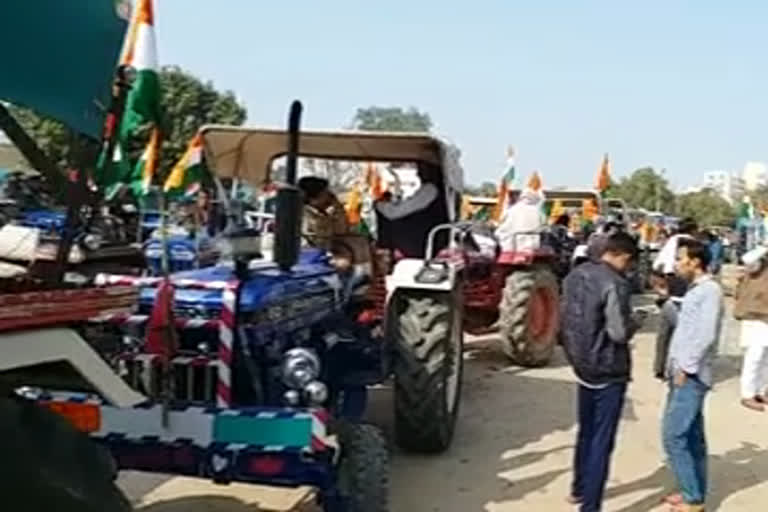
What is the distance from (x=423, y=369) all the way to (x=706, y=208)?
5710 cm

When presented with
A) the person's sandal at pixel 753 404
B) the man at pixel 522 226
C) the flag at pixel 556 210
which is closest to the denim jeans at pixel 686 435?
the person's sandal at pixel 753 404

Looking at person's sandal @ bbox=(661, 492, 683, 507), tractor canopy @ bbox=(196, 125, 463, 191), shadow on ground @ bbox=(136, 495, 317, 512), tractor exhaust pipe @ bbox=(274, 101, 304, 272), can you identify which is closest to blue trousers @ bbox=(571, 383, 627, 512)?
person's sandal @ bbox=(661, 492, 683, 507)

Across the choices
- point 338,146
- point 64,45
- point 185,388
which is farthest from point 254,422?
point 338,146

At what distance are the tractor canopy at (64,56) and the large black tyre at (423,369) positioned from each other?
387cm

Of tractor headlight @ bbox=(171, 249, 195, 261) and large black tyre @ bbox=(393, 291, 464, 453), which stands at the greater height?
tractor headlight @ bbox=(171, 249, 195, 261)

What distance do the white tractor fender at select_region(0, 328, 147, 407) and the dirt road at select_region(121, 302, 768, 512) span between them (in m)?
2.79

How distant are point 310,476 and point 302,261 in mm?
1792

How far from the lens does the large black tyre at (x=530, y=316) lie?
34.0 feet

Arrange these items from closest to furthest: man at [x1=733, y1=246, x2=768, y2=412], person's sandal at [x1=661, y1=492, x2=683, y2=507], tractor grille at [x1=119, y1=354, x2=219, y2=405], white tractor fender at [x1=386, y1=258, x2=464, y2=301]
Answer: tractor grille at [x1=119, y1=354, x2=219, y2=405]
person's sandal at [x1=661, y1=492, x2=683, y2=507]
white tractor fender at [x1=386, y1=258, x2=464, y2=301]
man at [x1=733, y1=246, x2=768, y2=412]

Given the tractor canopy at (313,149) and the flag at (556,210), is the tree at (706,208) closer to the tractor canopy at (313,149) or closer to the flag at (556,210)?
the flag at (556,210)

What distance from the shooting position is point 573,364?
586cm

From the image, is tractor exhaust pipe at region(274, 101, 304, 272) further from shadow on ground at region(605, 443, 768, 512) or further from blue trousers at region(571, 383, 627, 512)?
shadow on ground at region(605, 443, 768, 512)

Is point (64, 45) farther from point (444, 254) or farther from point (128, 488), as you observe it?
point (444, 254)

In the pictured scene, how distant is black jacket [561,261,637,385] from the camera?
570 cm
